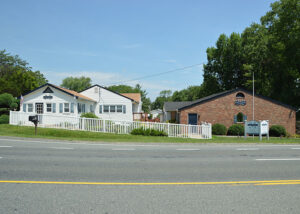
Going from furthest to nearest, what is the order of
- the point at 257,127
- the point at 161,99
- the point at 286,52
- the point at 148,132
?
1. the point at 161,99
2. the point at 286,52
3. the point at 148,132
4. the point at 257,127

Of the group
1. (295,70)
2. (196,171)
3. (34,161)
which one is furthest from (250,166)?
(295,70)

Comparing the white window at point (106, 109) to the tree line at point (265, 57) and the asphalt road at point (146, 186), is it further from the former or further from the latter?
the tree line at point (265, 57)

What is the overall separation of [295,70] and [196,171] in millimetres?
37490

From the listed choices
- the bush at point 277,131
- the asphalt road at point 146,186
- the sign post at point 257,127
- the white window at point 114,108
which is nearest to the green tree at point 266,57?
the bush at point 277,131

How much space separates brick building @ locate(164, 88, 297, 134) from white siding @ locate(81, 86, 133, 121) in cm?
848

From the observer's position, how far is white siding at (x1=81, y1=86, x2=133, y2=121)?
108 feet

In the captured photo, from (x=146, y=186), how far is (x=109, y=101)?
1129 inches

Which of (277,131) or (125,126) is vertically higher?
(125,126)

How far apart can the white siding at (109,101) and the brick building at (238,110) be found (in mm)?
8476

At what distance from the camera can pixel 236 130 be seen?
87.5 ft

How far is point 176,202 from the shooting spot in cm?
436

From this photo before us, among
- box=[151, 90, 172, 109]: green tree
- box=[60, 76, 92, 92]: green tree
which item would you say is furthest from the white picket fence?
box=[151, 90, 172, 109]: green tree

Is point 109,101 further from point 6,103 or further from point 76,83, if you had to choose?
point 76,83

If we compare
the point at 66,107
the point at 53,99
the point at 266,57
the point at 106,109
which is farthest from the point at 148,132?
the point at 266,57
